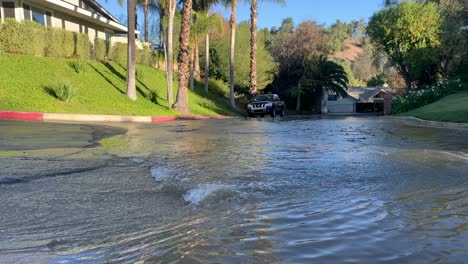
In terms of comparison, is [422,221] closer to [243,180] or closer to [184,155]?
[243,180]

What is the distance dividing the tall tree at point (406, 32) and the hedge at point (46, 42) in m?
30.2

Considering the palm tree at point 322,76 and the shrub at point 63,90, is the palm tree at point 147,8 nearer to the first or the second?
the palm tree at point 322,76

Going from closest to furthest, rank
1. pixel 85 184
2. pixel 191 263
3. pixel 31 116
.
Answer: pixel 191 263, pixel 85 184, pixel 31 116

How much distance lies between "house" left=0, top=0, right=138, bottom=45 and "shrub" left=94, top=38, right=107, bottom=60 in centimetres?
144

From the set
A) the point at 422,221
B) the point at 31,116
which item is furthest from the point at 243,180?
the point at 31,116

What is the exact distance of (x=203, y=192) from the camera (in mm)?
5508

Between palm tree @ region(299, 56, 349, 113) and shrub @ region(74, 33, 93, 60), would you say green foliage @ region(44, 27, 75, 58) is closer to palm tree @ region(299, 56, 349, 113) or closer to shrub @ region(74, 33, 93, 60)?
shrub @ region(74, 33, 93, 60)

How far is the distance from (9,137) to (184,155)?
4.81 m

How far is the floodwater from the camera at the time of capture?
363 cm

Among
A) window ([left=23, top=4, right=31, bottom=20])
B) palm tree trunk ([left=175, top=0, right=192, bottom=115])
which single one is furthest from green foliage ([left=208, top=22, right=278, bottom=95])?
window ([left=23, top=4, right=31, bottom=20])

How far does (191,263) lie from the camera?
3371 mm

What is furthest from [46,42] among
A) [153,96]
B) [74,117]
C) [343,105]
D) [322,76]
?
[343,105]

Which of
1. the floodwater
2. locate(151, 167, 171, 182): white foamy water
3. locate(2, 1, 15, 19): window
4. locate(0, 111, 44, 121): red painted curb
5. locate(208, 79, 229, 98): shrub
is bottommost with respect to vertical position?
the floodwater

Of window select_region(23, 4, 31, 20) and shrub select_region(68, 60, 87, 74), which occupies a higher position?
window select_region(23, 4, 31, 20)
